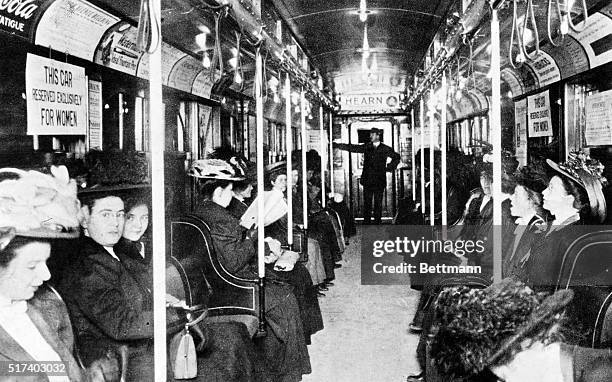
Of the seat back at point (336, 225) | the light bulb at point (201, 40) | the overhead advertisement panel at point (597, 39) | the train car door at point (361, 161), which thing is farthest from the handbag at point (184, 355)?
the train car door at point (361, 161)

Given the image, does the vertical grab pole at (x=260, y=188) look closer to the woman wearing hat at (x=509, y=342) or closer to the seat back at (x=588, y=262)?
the seat back at (x=588, y=262)

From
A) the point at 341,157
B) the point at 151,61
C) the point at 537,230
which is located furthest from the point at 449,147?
the point at 151,61

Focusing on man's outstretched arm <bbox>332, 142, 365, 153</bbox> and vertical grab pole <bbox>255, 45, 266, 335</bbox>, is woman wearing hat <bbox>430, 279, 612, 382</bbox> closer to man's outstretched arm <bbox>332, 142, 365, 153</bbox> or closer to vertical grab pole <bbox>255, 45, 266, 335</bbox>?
vertical grab pole <bbox>255, 45, 266, 335</bbox>

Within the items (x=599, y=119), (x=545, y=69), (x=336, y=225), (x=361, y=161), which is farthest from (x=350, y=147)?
(x=599, y=119)

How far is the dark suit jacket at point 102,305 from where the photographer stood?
2.19 m

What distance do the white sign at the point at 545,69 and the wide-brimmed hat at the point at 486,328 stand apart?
442cm

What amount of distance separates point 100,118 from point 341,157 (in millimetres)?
7076

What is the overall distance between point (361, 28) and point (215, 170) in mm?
2675

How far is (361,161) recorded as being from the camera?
1070 cm

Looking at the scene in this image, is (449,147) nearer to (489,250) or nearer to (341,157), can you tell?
(341,157)

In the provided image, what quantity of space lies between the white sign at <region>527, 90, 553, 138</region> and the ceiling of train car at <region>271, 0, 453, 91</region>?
1.20 meters

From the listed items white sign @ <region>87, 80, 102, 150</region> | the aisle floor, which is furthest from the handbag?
white sign @ <region>87, 80, 102, 150</region>

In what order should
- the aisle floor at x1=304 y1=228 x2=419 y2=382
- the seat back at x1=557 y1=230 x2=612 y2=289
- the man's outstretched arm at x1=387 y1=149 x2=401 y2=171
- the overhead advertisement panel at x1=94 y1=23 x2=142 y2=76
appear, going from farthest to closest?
the man's outstretched arm at x1=387 y1=149 x2=401 y2=171, the overhead advertisement panel at x1=94 y1=23 x2=142 y2=76, the aisle floor at x1=304 y1=228 x2=419 y2=382, the seat back at x1=557 y1=230 x2=612 y2=289

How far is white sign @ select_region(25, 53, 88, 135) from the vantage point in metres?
3.02
